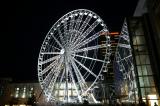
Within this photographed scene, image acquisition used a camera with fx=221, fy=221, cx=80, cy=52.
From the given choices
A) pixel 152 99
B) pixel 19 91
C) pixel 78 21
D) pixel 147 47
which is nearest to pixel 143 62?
pixel 147 47

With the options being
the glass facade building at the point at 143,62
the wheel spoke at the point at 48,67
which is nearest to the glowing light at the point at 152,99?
the glass facade building at the point at 143,62

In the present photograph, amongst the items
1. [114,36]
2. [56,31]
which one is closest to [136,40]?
[56,31]

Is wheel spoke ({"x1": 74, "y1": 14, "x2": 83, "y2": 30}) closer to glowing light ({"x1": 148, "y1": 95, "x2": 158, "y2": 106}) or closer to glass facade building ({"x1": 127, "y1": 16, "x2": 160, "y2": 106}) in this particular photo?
glass facade building ({"x1": 127, "y1": 16, "x2": 160, "y2": 106})

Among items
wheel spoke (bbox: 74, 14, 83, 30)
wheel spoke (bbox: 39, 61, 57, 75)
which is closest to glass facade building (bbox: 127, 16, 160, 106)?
wheel spoke (bbox: 74, 14, 83, 30)

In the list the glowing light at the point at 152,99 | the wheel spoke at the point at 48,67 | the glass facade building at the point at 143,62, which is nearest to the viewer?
the glowing light at the point at 152,99

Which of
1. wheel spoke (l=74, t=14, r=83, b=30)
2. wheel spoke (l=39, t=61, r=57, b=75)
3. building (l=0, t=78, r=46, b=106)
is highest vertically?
wheel spoke (l=74, t=14, r=83, b=30)

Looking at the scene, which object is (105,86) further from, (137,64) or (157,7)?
(157,7)

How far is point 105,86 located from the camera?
4206cm

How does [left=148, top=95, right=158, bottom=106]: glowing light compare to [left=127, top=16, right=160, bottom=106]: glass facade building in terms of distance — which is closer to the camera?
[left=148, top=95, right=158, bottom=106]: glowing light

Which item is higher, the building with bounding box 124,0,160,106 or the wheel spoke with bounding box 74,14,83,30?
the wheel spoke with bounding box 74,14,83,30

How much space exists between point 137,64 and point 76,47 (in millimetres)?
11030

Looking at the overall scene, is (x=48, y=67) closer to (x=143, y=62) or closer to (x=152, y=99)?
(x=143, y=62)

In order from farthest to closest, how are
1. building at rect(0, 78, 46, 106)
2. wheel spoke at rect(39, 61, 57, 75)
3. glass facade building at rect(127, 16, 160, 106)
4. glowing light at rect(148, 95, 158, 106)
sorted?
1. building at rect(0, 78, 46, 106)
2. wheel spoke at rect(39, 61, 57, 75)
3. glass facade building at rect(127, 16, 160, 106)
4. glowing light at rect(148, 95, 158, 106)

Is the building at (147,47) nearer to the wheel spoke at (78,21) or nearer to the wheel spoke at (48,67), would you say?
the wheel spoke at (78,21)
